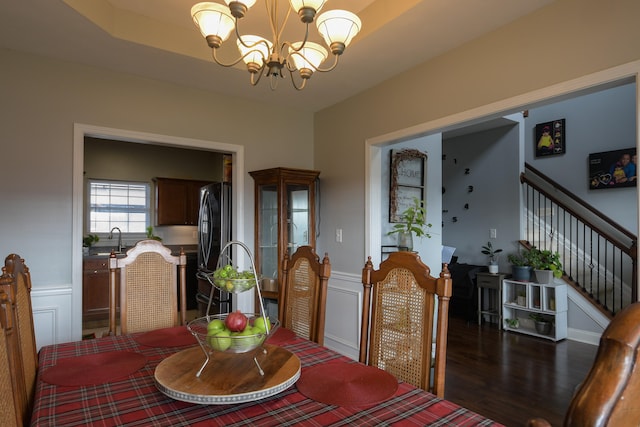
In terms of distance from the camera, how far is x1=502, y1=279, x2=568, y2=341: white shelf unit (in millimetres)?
4367

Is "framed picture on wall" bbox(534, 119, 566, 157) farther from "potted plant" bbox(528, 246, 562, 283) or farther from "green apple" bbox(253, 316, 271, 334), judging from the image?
"green apple" bbox(253, 316, 271, 334)

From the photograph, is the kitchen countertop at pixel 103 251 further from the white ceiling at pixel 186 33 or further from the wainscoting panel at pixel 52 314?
the white ceiling at pixel 186 33

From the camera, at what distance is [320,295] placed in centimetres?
209

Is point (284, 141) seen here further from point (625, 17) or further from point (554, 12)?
point (625, 17)

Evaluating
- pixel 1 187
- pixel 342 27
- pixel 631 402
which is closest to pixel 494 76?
pixel 342 27

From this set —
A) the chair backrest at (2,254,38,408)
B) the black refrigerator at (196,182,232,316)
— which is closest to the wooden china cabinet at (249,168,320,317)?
the black refrigerator at (196,182,232,316)

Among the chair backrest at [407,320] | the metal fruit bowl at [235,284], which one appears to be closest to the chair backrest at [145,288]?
the metal fruit bowl at [235,284]

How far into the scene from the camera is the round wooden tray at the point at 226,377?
3.89ft

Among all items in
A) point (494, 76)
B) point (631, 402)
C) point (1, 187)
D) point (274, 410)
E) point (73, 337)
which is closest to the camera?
point (631, 402)

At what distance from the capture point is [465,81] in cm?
263

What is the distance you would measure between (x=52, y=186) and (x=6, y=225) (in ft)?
1.25

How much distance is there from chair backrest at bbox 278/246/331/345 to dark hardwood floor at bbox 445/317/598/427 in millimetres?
1434

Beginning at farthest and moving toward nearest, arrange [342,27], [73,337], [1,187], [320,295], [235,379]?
[73,337] → [1,187] → [320,295] → [342,27] → [235,379]

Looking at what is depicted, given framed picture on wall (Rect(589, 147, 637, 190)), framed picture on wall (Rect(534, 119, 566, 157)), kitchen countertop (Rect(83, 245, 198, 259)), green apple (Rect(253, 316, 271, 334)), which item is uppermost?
framed picture on wall (Rect(534, 119, 566, 157))
